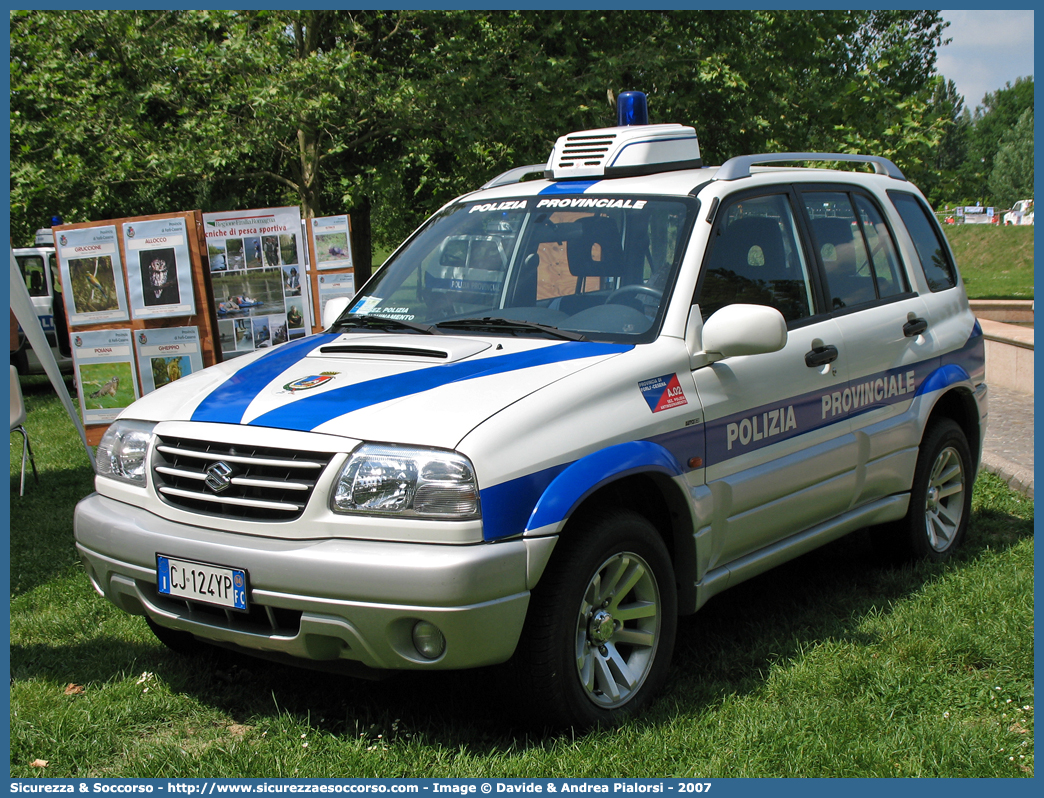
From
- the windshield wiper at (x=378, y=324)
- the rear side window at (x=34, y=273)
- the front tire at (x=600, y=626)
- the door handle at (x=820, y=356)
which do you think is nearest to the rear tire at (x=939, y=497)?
the door handle at (x=820, y=356)

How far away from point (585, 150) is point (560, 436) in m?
2.01

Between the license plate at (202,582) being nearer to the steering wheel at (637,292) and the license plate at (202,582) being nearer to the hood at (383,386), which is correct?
the hood at (383,386)

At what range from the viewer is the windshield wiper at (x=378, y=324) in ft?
13.8

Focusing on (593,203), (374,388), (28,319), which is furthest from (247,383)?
(28,319)

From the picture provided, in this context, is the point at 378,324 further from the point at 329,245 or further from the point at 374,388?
the point at 329,245

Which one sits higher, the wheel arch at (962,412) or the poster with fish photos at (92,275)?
the poster with fish photos at (92,275)

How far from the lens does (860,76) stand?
17906mm

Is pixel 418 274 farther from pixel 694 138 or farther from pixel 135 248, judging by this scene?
pixel 135 248

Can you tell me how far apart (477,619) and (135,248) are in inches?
262

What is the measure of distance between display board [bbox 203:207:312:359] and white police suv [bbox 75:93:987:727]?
4.16 meters

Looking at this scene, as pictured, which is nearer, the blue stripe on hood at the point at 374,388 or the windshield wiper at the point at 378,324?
the blue stripe on hood at the point at 374,388

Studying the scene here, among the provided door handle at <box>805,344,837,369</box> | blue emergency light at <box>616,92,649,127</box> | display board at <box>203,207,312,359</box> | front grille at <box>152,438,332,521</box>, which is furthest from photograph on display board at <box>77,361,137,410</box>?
door handle at <box>805,344,837,369</box>

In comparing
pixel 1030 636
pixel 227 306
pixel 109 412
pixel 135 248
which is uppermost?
pixel 135 248

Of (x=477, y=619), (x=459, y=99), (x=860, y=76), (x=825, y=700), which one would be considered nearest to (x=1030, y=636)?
(x=825, y=700)
